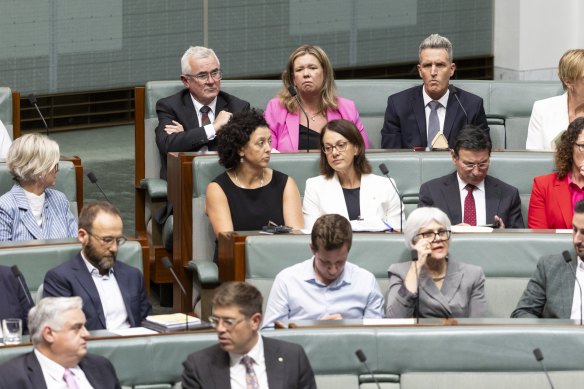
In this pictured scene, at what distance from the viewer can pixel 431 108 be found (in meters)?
5.66

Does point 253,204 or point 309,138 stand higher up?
point 309,138

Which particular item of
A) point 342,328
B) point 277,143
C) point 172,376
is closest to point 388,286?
point 342,328

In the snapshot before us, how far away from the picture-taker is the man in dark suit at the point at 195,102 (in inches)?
216

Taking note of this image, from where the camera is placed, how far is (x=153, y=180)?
5.61 meters

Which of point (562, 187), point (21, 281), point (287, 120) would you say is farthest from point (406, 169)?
point (21, 281)

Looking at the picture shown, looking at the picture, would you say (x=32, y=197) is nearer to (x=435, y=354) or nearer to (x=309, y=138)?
(x=309, y=138)

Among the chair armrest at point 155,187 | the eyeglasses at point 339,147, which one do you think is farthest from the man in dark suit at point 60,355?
the chair armrest at point 155,187

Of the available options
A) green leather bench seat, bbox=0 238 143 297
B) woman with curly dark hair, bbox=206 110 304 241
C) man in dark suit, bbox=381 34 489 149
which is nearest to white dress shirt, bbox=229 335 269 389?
green leather bench seat, bbox=0 238 143 297

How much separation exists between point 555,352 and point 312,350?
64 cm

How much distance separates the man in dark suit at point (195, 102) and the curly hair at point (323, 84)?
0.19m

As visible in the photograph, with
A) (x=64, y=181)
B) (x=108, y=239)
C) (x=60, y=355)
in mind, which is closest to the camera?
(x=60, y=355)

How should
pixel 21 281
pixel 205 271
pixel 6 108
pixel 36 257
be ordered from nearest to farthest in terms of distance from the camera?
pixel 21 281 → pixel 36 257 → pixel 205 271 → pixel 6 108

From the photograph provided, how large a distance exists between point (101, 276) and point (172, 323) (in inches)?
16.5

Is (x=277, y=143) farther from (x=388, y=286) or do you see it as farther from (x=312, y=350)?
(x=312, y=350)
